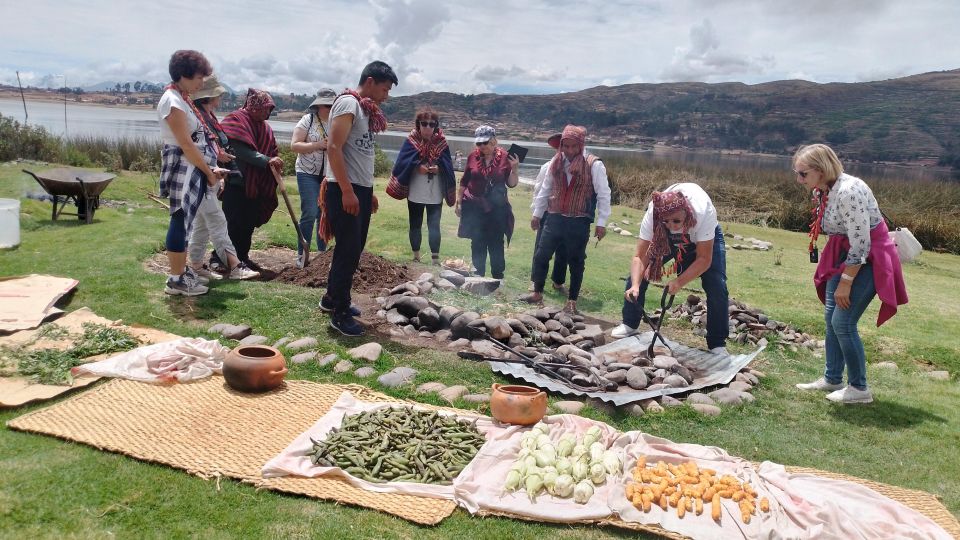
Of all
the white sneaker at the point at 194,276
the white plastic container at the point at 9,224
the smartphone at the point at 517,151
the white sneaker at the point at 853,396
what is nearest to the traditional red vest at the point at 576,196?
the smartphone at the point at 517,151

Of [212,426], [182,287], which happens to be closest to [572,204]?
[182,287]

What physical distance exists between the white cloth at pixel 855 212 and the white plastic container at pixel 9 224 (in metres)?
8.66

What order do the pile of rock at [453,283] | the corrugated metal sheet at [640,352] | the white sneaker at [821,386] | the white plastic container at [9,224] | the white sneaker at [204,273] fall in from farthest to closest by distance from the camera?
the white plastic container at [9,224] → the pile of rock at [453,283] → the white sneaker at [204,273] → the white sneaker at [821,386] → the corrugated metal sheet at [640,352]

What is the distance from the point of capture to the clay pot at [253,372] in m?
4.14

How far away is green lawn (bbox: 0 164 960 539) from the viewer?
111 inches

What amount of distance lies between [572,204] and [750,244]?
371 inches

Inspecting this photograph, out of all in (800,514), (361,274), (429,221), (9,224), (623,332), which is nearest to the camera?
(800,514)

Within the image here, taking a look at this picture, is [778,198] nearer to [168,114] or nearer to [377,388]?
[377,388]

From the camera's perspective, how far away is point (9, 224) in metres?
7.68

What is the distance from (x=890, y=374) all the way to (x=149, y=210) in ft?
38.0

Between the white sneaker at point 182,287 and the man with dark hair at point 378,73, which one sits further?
the white sneaker at point 182,287

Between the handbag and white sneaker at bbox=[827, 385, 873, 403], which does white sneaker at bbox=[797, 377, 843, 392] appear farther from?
the handbag

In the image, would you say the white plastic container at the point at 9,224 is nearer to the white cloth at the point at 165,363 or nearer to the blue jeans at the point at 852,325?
the white cloth at the point at 165,363

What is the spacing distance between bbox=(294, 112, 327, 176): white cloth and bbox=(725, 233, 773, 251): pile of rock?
10.2m
